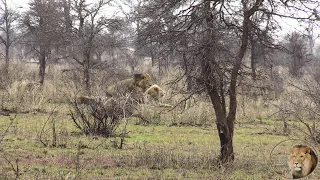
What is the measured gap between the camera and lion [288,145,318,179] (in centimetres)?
375

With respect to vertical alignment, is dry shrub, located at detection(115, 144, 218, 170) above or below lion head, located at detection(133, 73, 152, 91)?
below

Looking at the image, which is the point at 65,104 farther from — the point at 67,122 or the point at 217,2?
the point at 217,2

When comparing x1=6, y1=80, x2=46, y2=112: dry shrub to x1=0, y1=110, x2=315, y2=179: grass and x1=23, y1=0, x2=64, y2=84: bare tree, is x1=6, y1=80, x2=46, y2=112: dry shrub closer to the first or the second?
x1=0, y1=110, x2=315, y2=179: grass

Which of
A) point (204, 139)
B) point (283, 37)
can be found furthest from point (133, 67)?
point (283, 37)

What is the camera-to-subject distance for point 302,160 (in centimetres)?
380

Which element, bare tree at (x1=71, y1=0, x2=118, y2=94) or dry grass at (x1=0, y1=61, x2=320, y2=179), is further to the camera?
bare tree at (x1=71, y1=0, x2=118, y2=94)

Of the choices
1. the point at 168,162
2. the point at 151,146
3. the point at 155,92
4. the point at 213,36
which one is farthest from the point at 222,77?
the point at 155,92

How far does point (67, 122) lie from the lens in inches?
601

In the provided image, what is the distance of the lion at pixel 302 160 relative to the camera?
3752mm

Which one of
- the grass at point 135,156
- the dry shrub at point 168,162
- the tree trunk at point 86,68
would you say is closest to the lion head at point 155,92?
the tree trunk at point 86,68

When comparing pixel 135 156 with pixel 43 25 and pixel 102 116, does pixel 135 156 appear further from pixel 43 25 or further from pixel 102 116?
pixel 43 25

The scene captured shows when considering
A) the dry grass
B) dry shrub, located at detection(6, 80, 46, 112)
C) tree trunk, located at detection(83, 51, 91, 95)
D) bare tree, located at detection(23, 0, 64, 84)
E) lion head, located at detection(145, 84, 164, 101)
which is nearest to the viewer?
the dry grass

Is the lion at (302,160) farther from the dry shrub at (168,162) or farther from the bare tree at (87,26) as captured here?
the bare tree at (87,26)

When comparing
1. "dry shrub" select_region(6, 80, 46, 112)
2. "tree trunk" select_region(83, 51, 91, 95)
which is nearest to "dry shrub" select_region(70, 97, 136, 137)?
"dry shrub" select_region(6, 80, 46, 112)
